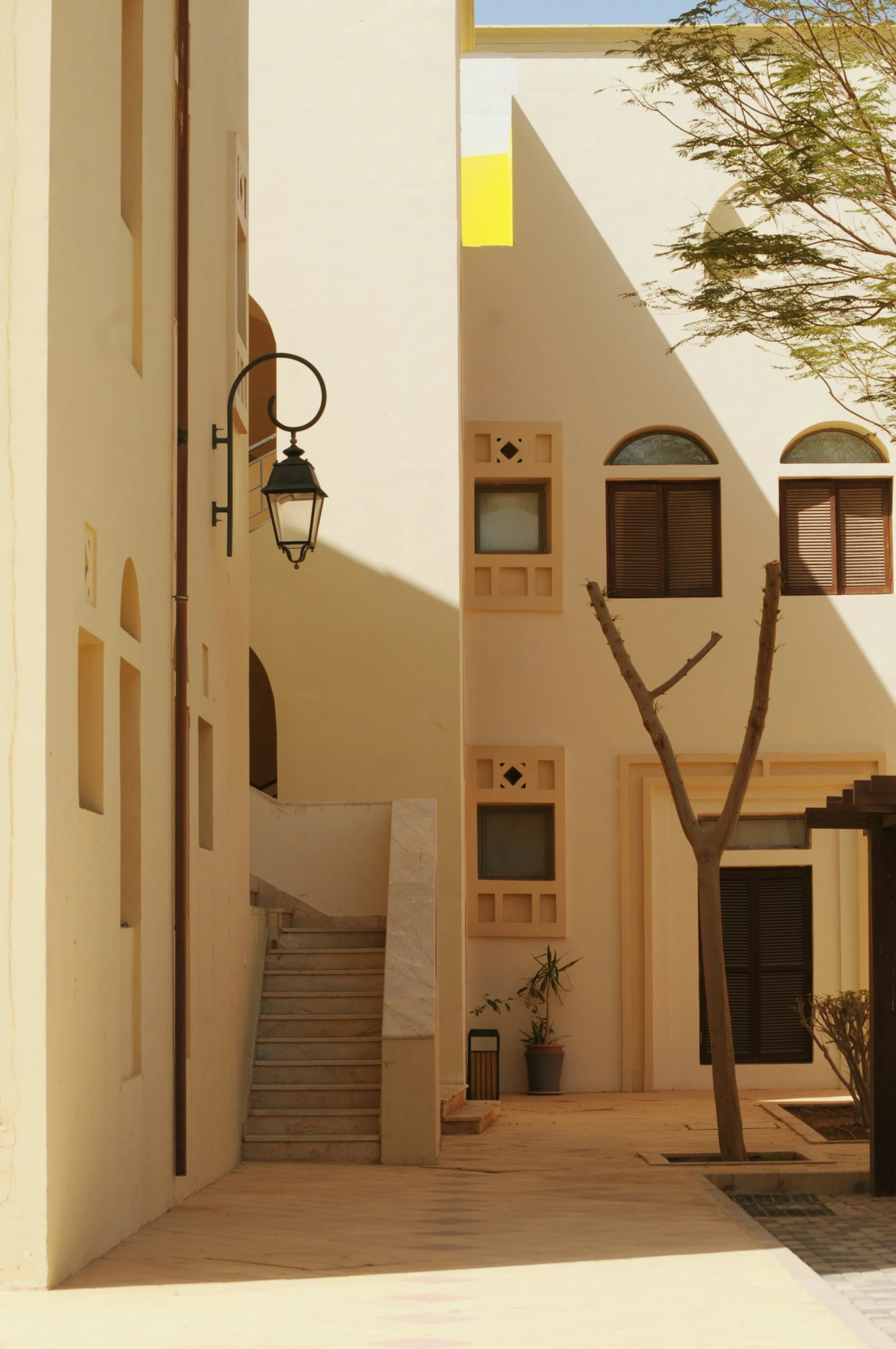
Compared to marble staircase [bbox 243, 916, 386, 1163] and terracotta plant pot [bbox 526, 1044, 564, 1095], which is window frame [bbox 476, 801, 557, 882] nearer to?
terracotta plant pot [bbox 526, 1044, 564, 1095]

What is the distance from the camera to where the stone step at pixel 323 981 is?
11.3 metres

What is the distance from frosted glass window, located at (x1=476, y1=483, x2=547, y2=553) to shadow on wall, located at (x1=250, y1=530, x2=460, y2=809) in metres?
2.38

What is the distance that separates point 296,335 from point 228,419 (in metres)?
5.40

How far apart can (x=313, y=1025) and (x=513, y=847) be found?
17.2ft

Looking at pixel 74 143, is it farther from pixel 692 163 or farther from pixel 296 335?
pixel 692 163

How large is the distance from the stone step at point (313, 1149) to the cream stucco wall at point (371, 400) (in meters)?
3.86

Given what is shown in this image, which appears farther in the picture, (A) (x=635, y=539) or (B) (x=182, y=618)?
(A) (x=635, y=539)

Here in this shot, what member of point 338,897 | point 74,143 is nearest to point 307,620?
point 338,897

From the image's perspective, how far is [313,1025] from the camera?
11023 millimetres

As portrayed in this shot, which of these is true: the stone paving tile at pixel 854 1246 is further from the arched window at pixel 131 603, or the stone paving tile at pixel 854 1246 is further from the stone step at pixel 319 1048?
the arched window at pixel 131 603

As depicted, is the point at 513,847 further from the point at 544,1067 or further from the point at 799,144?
the point at 799,144

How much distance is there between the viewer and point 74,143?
5996 mm

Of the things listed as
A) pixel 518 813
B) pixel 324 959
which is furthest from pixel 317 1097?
pixel 518 813

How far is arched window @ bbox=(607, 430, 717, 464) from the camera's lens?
16578 mm
